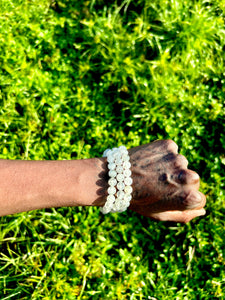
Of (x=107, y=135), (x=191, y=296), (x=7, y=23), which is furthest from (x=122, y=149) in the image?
(x=7, y=23)

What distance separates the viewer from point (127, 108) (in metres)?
3.57

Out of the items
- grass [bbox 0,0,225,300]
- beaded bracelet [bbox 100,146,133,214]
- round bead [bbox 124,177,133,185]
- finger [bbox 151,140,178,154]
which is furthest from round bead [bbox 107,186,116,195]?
grass [bbox 0,0,225,300]

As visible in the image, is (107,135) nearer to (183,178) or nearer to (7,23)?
(183,178)

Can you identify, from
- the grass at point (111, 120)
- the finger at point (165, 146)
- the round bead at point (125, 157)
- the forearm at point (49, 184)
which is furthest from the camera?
the grass at point (111, 120)

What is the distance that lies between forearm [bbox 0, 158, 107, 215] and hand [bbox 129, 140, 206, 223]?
0.30 metres

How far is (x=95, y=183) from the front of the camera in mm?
2570

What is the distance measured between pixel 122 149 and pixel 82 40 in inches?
72.7

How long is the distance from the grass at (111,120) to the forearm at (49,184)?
82cm

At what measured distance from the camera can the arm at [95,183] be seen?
2.42 m

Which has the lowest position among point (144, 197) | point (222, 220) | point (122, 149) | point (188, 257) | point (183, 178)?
point (188, 257)

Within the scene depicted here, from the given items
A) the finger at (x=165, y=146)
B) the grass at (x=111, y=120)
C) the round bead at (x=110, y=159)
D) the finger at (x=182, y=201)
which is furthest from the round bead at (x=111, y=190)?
the grass at (x=111, y=120)

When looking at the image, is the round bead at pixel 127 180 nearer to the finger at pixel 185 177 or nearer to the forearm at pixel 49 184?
the forearm at pixel 49 184

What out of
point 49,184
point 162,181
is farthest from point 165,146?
point 49,184

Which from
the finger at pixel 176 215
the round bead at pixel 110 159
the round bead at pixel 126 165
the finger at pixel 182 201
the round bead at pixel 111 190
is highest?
the round bead at pixel 110 159
